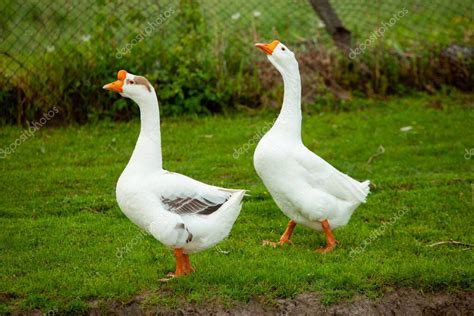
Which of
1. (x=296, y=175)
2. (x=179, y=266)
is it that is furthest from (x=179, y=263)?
(x=296, y=175)

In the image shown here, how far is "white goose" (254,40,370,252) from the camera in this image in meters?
6.46

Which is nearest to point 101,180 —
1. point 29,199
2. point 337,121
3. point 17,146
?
point 29,199

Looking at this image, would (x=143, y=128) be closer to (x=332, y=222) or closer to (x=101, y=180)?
(x=332, y=222)

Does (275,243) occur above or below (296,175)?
below

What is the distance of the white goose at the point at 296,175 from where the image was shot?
21.2ft

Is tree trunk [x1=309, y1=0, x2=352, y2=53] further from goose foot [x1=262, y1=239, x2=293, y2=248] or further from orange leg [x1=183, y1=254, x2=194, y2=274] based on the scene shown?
orange leg [x1=183, y1=254, x2=194, y2=274]

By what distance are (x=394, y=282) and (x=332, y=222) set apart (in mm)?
977

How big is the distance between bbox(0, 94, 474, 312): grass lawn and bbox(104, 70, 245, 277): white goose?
1.50 ft

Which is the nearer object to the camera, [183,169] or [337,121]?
[183,169]

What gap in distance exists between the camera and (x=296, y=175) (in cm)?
650

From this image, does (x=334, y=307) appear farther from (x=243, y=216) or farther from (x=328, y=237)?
(x=243, y=216)

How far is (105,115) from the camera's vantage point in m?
11.2

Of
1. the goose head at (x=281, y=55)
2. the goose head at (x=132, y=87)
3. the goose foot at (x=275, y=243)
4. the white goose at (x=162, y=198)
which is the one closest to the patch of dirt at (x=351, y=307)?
the white goose at (x=162, y=198)

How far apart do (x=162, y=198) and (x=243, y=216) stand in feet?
7.45
